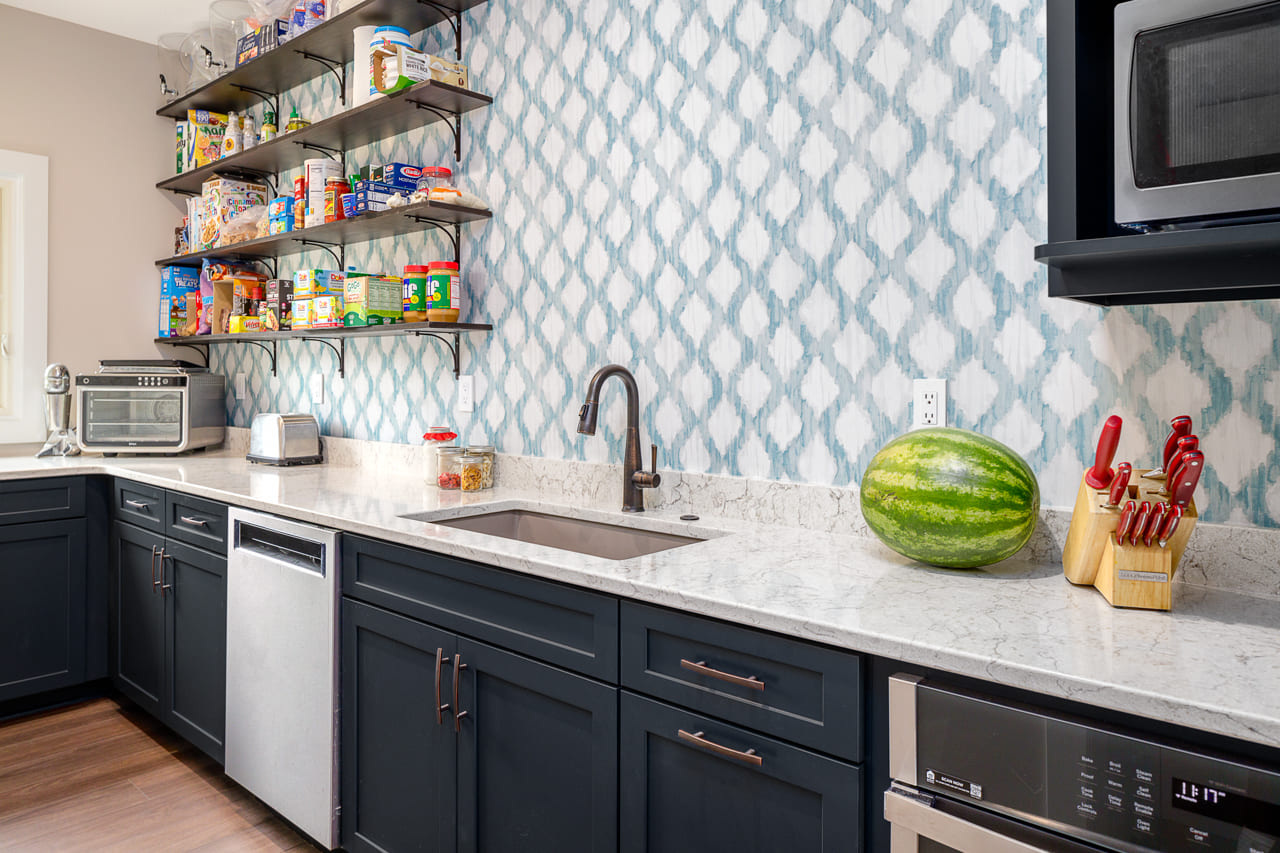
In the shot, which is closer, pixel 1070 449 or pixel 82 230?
pixel 1070 449

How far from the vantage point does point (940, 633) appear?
40.9 inches

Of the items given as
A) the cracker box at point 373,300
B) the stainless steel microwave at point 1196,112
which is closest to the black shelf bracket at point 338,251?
the cracker box at point 373,300

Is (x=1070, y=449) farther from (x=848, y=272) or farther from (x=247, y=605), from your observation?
(x=247, y=605)

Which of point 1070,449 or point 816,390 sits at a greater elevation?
point 816,390

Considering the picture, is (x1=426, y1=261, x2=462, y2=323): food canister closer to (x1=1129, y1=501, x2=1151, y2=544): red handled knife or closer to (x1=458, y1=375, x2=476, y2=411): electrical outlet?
(x1=458, y1=375, x2=476, y2=411): electrical outlet

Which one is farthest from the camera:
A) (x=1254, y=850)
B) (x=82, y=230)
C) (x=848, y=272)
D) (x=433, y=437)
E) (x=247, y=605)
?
(x=82, y=230)

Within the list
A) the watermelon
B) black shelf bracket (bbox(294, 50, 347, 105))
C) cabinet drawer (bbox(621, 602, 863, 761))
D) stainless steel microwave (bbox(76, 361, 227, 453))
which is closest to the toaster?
stainless steel microwave (bbox(76, 361, 227, 453))

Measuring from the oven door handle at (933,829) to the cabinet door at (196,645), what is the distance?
2014mm

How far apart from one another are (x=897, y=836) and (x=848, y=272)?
111 cm

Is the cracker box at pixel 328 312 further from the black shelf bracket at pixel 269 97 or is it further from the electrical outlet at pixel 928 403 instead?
the electrical outlet at pixel 928 403

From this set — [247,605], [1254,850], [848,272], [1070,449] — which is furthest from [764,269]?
[247,605]

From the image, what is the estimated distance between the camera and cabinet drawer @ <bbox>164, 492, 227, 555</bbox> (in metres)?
2.37

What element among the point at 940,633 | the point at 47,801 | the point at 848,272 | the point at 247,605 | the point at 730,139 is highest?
the point at 730,139

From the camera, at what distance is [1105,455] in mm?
1271
